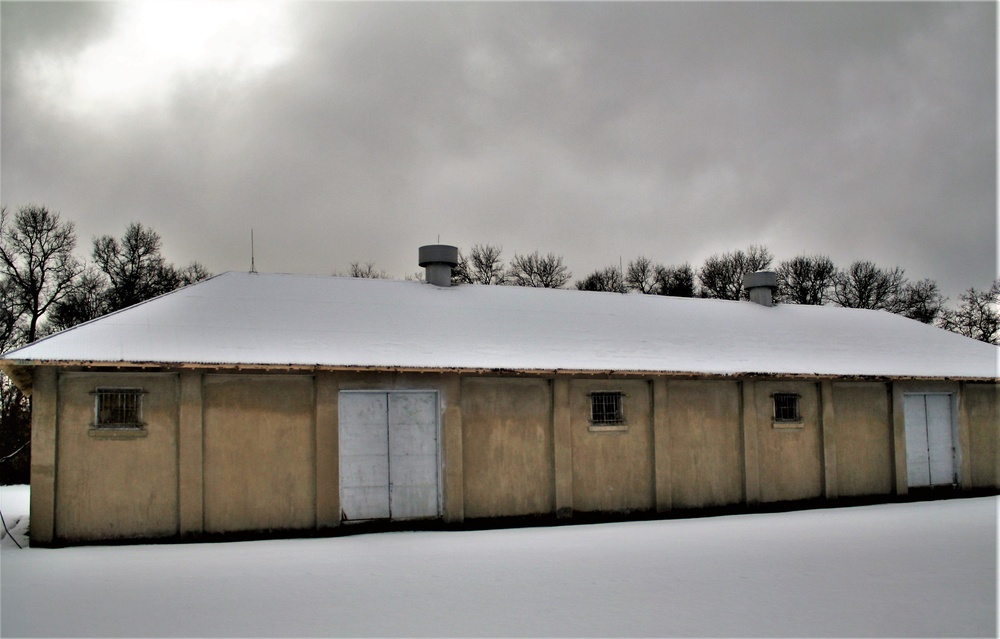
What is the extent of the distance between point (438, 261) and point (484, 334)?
4332 millimetres

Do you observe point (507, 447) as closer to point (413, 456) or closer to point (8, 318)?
point (413, 456)

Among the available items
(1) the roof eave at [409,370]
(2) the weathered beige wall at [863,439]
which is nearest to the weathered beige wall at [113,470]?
(1) the roof eave at [409,370]

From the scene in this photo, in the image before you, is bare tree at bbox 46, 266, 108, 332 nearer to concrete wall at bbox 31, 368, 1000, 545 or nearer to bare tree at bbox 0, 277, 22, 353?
bare tree at bbox 0, 277, 22, 353

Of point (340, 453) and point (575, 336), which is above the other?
point (575, 336)

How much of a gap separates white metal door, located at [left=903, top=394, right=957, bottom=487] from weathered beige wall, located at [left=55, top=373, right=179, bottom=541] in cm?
1825

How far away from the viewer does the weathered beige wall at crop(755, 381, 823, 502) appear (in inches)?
827

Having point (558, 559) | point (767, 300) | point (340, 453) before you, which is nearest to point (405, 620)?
point (558, 559)

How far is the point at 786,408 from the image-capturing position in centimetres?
2156

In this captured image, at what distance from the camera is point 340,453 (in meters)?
17.0

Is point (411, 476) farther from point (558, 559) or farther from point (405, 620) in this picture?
point (405, 620)

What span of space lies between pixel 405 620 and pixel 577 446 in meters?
9.66

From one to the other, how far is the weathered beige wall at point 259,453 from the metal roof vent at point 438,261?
716 cm

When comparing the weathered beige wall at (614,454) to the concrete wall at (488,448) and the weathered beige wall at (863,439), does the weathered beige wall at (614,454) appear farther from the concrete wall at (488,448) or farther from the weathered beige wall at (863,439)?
the weathered beige wall at (863,439)

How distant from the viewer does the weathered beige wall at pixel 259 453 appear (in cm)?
1595
